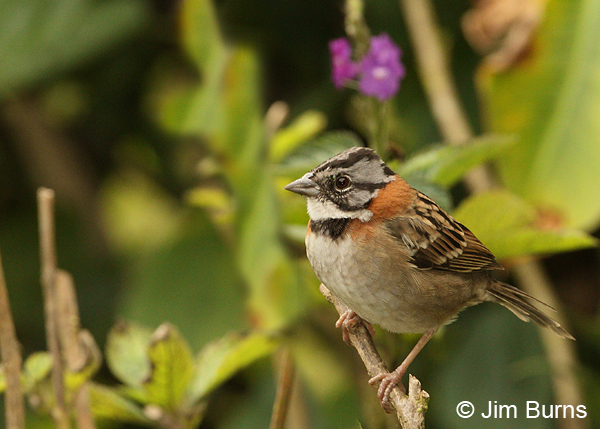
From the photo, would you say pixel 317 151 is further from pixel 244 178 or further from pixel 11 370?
pixel 11 370

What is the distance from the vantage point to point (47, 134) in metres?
3.26

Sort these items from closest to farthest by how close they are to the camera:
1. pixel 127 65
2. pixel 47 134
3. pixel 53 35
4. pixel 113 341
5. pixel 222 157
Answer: pixel 113 341 < pixel 222 157 < pixel 53 35 < pixel 127 65 < pixel 47 134

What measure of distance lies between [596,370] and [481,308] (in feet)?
1.45

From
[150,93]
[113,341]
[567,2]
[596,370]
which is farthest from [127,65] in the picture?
[596,370]

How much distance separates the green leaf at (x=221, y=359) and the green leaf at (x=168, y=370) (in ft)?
0.17

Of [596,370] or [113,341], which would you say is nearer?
[113,341]

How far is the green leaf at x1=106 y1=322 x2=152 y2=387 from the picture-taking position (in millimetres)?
1248

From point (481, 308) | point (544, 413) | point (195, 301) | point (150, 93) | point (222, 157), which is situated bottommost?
point (544, 413)

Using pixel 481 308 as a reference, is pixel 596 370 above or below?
below

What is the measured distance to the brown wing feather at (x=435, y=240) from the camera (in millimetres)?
1478

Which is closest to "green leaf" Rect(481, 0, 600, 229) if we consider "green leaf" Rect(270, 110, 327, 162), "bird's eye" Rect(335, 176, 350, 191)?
"green leaf" Rect(270, 110, 327, 162)

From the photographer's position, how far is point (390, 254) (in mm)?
1469

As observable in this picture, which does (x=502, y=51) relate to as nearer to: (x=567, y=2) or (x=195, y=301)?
(x=567, y=2)

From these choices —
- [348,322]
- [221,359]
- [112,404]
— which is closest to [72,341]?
[112,404]
